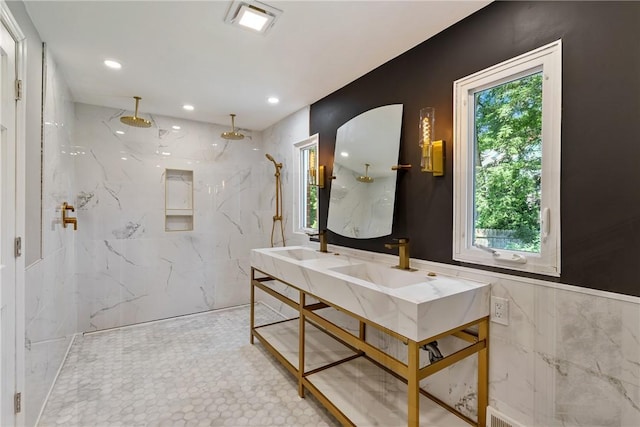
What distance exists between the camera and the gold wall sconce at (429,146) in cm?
177

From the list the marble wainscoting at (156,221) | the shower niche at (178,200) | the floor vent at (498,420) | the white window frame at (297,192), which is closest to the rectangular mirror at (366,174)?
the white window frame at (297,192)

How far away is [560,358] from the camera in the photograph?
133cm

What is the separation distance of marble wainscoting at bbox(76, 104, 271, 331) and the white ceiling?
614 millimetres

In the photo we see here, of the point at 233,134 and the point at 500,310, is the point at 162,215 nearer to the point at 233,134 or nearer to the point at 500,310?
the point at 233,134

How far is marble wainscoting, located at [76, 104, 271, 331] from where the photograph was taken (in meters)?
3.12

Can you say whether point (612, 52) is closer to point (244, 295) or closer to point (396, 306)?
point (396, 306)

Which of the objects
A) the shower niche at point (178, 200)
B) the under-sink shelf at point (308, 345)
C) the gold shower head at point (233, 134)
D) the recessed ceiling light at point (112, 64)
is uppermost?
the recessed ceiling light at point (112, 64)

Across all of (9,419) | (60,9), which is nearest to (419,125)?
(60,9)

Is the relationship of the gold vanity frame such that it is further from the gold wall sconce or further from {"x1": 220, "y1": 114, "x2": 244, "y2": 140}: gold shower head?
{"x1": 220, "y1": 114, "x2": 244, "y2": 140}: gold shower head

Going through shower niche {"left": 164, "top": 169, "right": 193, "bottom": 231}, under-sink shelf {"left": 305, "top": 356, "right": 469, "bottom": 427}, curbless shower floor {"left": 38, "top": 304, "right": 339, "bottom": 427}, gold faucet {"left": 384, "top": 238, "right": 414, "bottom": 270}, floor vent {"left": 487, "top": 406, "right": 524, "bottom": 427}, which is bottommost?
curbless shower floor {"left": 38, "top": 304, "right": 339, "bottom": 427}

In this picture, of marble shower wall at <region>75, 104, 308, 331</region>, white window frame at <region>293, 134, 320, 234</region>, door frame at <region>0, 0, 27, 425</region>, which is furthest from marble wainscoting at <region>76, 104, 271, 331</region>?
door frame at <region>0, 0, 27, 425</region>

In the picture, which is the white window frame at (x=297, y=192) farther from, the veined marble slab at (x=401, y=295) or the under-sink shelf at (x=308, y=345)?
the veined marble slab at (x=401, y=295)

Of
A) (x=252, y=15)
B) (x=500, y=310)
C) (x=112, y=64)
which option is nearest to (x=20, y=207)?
(x=112, y=64)

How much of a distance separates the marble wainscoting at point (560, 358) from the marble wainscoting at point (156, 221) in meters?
2.98
